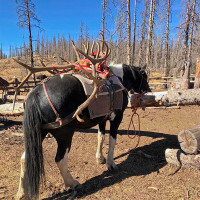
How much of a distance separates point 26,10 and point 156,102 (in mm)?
11854

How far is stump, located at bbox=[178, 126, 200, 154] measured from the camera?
3.29 m

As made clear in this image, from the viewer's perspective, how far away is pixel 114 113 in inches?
149

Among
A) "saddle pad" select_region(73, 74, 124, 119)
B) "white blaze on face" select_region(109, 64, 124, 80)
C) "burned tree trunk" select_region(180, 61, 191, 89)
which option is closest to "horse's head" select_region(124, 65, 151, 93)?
"white blaze on face" select_region(109, 64, 124, 80)

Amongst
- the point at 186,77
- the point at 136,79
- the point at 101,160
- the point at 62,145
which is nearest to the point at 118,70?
the point at 136,79

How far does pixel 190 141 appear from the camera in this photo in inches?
134

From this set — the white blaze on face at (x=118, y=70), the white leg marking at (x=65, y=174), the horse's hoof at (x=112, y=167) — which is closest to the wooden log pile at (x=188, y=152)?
the horse's hoof at (x=112, y=167)

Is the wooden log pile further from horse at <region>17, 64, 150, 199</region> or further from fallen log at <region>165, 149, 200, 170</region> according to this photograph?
horse at <region>17, 64, 150, 199</region>

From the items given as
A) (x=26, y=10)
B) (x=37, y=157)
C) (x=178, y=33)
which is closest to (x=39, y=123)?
(x=37, y=157)

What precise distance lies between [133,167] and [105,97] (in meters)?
1.67

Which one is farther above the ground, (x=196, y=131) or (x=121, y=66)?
(x=121, y=66)

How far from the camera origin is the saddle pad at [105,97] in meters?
2.86

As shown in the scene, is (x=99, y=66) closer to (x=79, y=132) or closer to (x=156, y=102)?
(x=156, y=102)

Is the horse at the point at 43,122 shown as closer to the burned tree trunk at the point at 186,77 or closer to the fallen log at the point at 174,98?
the fallen log at the point at 174,98

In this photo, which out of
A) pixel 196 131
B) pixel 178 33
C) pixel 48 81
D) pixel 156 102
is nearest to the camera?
pixel 48 81
